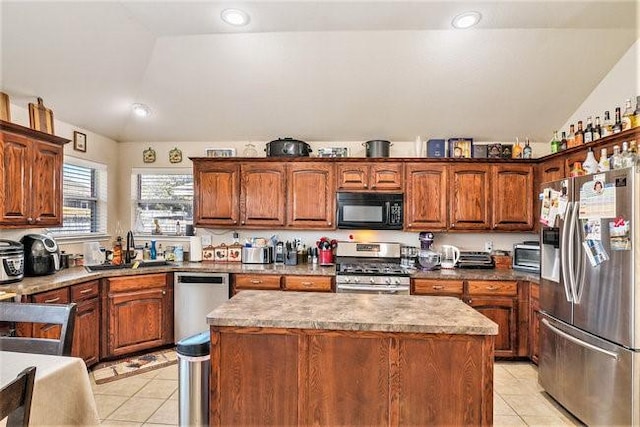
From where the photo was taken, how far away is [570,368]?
2488 millimetres

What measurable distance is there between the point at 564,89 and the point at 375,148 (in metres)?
1.98

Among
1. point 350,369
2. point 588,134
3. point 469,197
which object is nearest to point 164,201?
point 350,369

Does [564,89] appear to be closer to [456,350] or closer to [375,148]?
[375,148]

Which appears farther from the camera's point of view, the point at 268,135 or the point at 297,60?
the point at 268,135

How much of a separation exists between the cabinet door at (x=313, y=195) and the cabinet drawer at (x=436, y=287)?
1.14m

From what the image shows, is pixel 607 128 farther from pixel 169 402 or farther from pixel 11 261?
pixel 11 261

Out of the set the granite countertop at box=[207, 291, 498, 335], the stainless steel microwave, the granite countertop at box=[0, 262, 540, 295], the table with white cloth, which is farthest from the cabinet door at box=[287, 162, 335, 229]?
the table with white cloth

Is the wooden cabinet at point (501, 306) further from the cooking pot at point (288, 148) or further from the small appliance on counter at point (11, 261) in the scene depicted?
the small appliance on counter at point (11, 261)

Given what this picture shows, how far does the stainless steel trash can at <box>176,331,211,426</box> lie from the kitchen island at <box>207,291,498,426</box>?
244 millimetres

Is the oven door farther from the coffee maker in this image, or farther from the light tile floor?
the light tile floor

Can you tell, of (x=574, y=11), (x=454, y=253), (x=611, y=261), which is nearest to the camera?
(x=611, y=261)

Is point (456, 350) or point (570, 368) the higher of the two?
point (456, 350)

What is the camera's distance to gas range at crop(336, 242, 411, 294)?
3.47 metres

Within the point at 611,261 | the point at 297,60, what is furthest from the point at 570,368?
the point at 297,60
